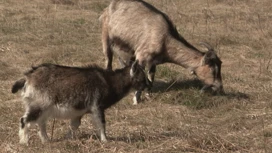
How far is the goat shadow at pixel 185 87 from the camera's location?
1073cm

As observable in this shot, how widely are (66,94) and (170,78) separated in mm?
4956

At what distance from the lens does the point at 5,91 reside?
34.2 ft

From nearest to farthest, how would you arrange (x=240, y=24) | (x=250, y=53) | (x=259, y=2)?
1. (x=250, y=53)
2. (x=240, y=24)
3. (x=259, y=2)

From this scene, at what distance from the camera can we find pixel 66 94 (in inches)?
291

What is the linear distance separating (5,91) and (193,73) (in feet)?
11.5

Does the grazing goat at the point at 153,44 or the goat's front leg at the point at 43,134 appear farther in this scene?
the grazing goat at the point at 153,44

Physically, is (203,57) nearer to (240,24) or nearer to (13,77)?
(13,77)

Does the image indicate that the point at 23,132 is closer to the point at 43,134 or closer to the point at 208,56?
the point at 43,134

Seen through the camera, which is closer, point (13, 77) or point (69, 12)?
point (13, 77)

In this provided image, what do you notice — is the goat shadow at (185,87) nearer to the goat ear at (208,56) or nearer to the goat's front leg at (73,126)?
the goat ear at (208,56)

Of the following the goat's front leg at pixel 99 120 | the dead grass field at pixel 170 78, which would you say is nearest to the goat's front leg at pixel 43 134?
the dead grass field at pixel 170 78

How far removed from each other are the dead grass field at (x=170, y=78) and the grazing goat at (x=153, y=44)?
419mm

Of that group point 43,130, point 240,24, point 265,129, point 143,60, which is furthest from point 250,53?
point 43,130

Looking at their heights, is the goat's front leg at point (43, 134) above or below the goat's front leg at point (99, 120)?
below
